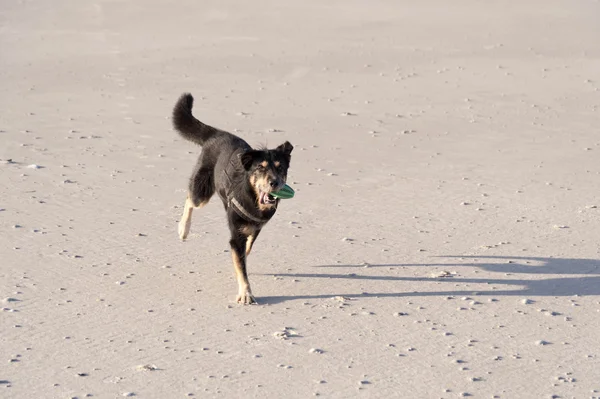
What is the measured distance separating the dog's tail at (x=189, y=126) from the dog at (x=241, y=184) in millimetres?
178

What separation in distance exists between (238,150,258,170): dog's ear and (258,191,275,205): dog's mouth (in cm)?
21

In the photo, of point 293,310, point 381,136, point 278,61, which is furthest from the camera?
point 278,61

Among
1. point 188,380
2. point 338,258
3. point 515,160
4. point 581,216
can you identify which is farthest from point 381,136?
point 188,380

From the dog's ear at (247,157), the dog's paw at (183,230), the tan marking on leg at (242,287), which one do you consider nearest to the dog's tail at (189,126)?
the dog's paw at (183,230)

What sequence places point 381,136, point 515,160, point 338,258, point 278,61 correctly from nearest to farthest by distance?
point 338,258 → point 515,160 → point 381,136 → point 278,61

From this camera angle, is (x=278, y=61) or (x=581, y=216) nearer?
(x=581, y=216)

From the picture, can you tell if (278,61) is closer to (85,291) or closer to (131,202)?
(131,202)

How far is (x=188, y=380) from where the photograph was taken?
5.71 m

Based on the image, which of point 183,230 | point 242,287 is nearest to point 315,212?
point 183,230

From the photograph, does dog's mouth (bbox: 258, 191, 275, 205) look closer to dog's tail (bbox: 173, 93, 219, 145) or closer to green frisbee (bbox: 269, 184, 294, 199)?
green frisbee (bbox: 269, 184, 294, 199)

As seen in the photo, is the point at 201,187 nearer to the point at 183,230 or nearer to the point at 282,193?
the point at 183,230

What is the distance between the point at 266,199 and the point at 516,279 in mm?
1915

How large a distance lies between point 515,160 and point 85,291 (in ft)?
17.1

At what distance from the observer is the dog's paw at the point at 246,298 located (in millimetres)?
6938
